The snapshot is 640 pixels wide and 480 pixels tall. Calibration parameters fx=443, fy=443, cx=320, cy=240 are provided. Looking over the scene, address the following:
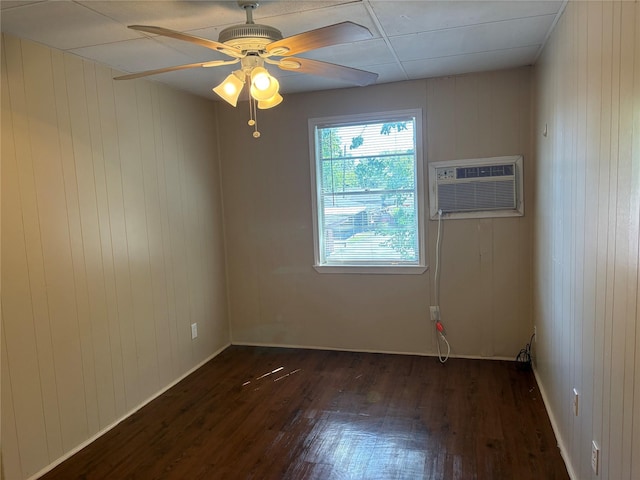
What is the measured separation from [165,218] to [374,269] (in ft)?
6.00

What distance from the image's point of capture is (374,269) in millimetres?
3971

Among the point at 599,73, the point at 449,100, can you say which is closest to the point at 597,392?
the point at 599,73

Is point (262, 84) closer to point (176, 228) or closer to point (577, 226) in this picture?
point (577, 226)

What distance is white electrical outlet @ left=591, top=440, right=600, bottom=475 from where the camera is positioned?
1.78 meters

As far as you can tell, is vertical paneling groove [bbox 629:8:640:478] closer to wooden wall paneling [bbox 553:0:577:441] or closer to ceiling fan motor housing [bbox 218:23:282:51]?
wooden wall paneling [bbox 553:0:577:441]

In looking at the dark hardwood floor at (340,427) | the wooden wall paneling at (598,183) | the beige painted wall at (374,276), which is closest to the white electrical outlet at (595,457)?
the wooden wall paneling at (598,183)

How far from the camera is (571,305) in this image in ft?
7.27

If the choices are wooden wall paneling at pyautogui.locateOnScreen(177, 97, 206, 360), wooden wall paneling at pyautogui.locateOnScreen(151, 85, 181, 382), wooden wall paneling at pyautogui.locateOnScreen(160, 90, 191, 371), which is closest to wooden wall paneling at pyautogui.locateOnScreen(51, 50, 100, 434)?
wooden wall paneling at pyautogui.locateOnScreen(151, 85, 181, 382)

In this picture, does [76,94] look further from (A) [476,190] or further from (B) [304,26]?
(A) [476,190]

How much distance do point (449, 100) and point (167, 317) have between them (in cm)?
290

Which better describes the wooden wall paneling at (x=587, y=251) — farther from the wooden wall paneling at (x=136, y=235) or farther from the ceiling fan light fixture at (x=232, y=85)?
the wooden wall paneling at (x=136, y=235)

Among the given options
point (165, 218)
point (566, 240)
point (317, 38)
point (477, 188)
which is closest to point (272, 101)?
point (317, 38)

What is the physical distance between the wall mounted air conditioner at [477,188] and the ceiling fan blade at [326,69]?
1.63 meters

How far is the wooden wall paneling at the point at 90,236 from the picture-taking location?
271 centimetres
